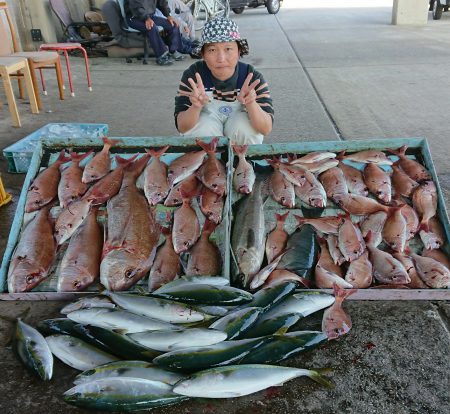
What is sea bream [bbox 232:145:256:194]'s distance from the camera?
278cm

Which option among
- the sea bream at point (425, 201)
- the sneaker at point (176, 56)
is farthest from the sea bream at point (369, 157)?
the sneaker at point (176, 56)

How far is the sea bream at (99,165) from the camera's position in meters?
2.82

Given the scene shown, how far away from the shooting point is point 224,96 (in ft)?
11.4

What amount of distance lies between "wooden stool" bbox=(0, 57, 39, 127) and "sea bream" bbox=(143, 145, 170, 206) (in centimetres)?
317

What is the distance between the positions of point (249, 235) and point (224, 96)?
1424 mm

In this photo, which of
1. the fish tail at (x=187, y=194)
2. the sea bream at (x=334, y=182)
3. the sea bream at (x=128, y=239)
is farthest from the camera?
the sea bream at (x=334, y=182)

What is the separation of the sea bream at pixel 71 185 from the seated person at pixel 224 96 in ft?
2.92

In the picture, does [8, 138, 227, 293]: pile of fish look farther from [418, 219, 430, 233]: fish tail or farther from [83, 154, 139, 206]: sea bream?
[418, 219, 430, 233]: fish tail

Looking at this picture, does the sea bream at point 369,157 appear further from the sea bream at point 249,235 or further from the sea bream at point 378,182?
the sea bream at point 249,235

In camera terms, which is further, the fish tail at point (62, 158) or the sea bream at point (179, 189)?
the fish tail at point (62, 158)

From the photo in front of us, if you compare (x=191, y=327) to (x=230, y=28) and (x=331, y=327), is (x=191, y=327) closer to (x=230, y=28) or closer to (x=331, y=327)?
(x=331, y=327)

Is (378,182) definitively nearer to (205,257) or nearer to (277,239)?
(277,239)

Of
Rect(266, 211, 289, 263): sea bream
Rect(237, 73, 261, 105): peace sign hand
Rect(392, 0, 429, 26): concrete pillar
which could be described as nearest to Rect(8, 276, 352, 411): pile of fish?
Rect(266, 211, 289, 263): sea bream

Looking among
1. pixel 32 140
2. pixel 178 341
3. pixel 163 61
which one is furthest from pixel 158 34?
pixel 178 341
